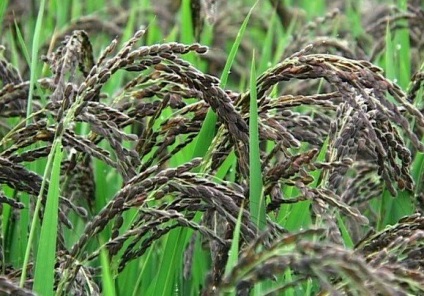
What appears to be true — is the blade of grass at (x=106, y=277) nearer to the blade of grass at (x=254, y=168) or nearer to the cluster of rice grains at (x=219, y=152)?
the cluster of rice grains at (x=219, y=152)

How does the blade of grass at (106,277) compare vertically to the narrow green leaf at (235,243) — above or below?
below

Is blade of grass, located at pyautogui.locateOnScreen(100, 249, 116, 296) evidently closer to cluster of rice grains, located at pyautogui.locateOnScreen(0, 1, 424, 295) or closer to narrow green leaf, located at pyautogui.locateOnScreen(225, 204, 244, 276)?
cluster of rice grains, located at pyautogui.locateOnScreen(0, 1, 424, 295)

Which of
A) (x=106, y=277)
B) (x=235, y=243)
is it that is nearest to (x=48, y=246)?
(x=106, y=277)

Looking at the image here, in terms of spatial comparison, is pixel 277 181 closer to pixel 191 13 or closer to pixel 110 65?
pixel 110 65

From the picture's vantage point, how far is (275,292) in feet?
4.59

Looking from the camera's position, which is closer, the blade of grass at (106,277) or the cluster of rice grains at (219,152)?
the blade of grass at (106,277)

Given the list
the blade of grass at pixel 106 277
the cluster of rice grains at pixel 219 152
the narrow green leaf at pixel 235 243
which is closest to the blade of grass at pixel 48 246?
the cluster of rice grains at pixel 219 152

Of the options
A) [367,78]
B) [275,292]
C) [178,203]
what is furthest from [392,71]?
[275,292]

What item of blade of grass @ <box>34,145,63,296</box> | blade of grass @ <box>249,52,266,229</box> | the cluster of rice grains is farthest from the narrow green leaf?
blade of grass @ <box>34,145,63,296</box>

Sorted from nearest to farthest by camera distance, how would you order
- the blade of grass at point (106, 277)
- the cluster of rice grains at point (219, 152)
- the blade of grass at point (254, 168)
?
the blade of grass at point (106, 277)
the cluster of rice grains at point (219, 152)
the blade of grass at point (254, 168)

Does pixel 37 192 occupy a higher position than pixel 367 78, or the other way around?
pixel 367 78

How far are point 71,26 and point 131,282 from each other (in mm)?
1493

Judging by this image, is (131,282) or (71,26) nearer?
(131,282)

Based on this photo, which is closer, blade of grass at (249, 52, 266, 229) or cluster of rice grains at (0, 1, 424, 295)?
cluster of rice grains at (0, 1, 424, 295)
